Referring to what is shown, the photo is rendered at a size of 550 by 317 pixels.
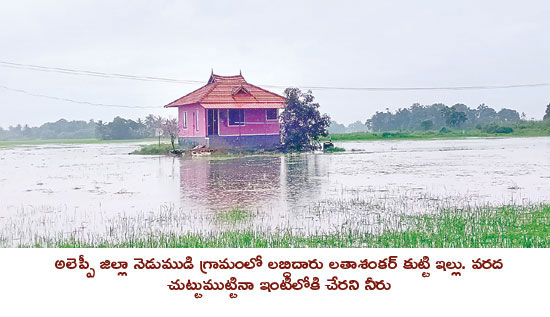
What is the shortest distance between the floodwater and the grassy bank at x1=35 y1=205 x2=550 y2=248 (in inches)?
27.0

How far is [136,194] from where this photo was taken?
14.5 metres

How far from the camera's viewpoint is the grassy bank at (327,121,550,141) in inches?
2137

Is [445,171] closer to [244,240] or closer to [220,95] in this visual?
[244,240]

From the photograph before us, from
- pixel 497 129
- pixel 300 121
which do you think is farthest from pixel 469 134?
pixel 300 121

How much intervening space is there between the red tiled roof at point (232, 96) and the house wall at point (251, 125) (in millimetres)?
649

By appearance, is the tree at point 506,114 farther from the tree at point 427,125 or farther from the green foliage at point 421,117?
the tree at point 427,125

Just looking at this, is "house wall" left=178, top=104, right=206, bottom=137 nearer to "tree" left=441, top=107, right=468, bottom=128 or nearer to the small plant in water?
the small plant in water

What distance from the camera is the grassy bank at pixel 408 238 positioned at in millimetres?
7699

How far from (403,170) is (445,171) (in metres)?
1.53

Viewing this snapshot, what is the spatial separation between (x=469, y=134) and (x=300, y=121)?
3063 cm

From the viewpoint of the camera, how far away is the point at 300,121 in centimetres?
3372

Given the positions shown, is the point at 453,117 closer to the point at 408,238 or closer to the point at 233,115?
the point at 233,115

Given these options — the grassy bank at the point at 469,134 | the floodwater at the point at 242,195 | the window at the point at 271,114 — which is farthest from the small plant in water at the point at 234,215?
the grassy bank at the point at 469,134

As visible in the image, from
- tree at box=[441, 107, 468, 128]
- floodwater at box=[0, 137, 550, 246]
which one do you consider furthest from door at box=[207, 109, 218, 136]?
tree at box=[441, 107, 468, 128]
